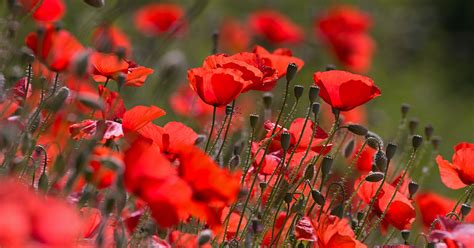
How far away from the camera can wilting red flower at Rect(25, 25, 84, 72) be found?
6.58 ft

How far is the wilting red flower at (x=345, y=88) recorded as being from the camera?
186 centimetres

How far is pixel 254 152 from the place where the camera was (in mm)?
1913

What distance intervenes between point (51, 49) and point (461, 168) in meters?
0.91

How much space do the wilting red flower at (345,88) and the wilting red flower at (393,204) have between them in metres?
0.21

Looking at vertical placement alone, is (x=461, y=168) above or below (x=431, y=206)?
above

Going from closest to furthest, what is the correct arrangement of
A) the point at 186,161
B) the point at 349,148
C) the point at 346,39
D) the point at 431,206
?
the point at 186,161
the point at 349,148
the point at 431,206
the point at 346,39

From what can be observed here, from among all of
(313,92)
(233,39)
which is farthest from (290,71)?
(233,39)

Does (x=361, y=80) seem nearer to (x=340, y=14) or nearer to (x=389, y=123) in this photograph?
(x=340, y=14)

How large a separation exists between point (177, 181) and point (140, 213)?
0.53 metres

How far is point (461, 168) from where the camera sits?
201 cm

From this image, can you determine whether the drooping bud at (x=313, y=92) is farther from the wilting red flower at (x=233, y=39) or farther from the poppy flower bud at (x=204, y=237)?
the wilting red flower at (x=233, y=39)

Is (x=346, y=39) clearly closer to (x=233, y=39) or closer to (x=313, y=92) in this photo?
(x=233, y=39)

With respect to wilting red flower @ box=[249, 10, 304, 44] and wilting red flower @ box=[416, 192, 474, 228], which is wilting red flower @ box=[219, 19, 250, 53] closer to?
wilting red flower @ box=[249, 10, 304, 44]

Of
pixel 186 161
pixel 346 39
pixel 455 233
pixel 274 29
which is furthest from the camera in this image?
pixel 346 39
